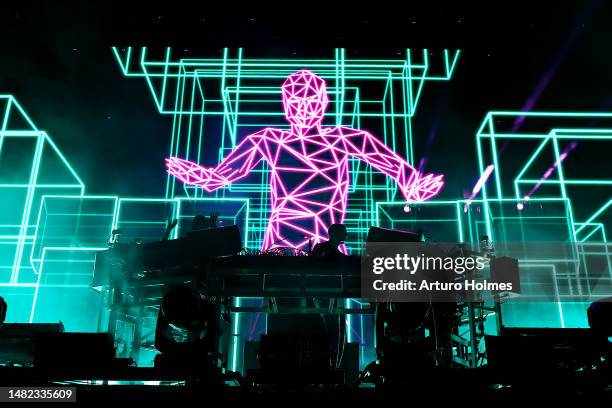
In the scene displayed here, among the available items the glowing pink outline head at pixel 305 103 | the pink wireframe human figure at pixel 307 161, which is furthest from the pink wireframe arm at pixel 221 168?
the glowing pink outline head at pixel 305 103

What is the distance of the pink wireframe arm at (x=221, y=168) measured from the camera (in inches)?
165

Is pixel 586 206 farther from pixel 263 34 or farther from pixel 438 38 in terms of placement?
pixel 263 34

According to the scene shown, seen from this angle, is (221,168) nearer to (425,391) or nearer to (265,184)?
(265,184)

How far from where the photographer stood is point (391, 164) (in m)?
4.66

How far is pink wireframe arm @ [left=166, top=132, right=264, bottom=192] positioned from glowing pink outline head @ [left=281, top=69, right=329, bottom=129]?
1.57ft

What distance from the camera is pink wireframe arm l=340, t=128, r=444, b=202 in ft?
13.8

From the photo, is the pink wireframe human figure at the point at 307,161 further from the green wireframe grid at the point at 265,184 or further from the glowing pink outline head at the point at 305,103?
the green wireframe grid at the point at 265,184

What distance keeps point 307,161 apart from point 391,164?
0.93 metres

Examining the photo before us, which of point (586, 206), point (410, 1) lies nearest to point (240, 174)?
point (410, 1)

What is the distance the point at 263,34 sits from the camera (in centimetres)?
452

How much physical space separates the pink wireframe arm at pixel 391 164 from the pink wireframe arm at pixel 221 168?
0.89m

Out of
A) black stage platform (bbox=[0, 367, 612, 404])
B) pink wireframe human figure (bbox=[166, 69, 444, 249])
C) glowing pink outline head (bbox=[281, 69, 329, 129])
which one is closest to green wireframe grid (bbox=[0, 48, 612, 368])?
pink wireframe human figure (bbox=[166, 69, 444, 249])

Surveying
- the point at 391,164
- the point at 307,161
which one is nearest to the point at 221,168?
the point at 307,161

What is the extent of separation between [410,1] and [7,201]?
17.3 ft
